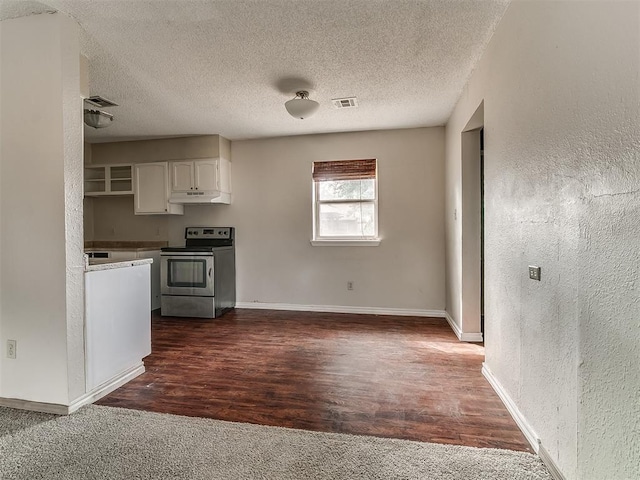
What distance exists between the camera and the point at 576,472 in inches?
50.9

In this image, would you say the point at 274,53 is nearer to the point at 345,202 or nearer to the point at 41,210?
the point at 41,210

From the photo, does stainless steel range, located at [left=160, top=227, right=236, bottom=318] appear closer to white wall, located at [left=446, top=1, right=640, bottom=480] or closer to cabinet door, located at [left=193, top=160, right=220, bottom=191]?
cabinet door, located at [left=193, top=160, right=220, bottom=191]

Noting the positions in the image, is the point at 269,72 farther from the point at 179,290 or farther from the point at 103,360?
the point at 179,290

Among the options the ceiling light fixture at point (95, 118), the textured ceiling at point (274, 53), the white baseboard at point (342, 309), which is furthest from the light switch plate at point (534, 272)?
the ceiling light fixture at point (95, 118)

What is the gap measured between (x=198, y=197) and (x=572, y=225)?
168 inches

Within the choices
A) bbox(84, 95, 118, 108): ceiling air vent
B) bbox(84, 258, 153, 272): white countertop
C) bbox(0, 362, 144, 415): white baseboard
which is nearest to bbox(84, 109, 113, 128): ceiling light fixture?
bbox(84, 95, 118, 108): ceiling air vent

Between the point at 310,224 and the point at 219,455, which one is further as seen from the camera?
the point at 310,224

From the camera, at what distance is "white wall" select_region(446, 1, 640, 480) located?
1.04 m

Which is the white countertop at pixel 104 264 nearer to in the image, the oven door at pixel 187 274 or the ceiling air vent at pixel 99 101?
the oven door at pixel 187 274

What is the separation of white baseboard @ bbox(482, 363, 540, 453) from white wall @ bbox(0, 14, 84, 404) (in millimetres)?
2615

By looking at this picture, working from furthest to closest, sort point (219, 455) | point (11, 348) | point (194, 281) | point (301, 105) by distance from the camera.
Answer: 1. point (194, 281)
2. point (301, 105)
3. point (11, 348)
4. point (219, 455)

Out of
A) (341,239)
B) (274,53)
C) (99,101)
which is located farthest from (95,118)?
(341,239)

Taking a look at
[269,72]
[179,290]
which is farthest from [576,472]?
[179,290]

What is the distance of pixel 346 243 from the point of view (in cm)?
452
